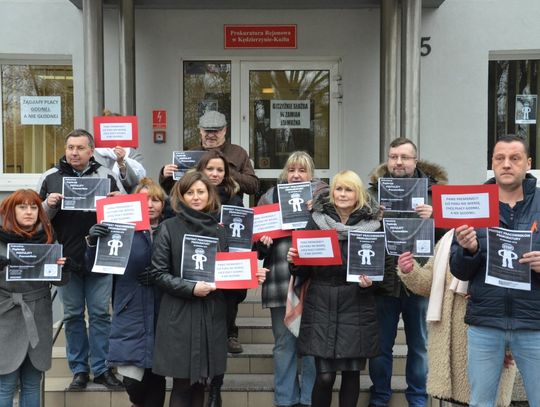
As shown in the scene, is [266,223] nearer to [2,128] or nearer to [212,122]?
[212,122]

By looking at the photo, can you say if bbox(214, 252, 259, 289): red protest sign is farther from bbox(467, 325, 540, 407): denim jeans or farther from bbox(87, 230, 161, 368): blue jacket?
bbox(467, 325, 540, 407): denim jeans

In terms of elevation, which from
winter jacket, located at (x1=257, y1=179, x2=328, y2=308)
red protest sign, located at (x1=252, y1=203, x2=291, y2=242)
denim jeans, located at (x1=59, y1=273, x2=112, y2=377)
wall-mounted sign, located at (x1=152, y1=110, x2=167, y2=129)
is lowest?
denim jeans, located at (x1=59, y1=273, x2=112, y2=377)

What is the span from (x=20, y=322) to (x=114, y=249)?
2.74ft

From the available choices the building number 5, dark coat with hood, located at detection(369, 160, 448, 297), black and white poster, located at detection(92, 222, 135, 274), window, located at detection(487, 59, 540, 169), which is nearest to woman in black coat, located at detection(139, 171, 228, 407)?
black and white poster, located at detection(92, 222, 135, 274)

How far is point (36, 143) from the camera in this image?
25.5 ft

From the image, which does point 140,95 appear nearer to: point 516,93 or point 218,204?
point 218,204

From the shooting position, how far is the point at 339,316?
13.4 ft

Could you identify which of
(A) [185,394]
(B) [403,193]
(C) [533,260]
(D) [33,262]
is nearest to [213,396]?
(A) [185,394]

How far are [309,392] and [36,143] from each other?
16.1 feet

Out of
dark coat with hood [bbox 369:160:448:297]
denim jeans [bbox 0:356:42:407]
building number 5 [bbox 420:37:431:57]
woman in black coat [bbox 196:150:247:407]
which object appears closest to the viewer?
denim jeans [bbox 0:356:42:407]

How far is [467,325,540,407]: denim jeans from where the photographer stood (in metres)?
3.38

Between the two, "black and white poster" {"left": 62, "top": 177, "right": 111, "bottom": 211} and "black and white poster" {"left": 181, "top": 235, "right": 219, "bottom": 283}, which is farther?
"black and white poster" {"left": 62, "top": 177, "right": 111, "bottom": 211}

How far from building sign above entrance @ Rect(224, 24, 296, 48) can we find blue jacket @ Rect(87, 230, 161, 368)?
3.84m

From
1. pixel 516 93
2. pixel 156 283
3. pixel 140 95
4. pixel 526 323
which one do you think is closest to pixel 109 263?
pixel 156 283
